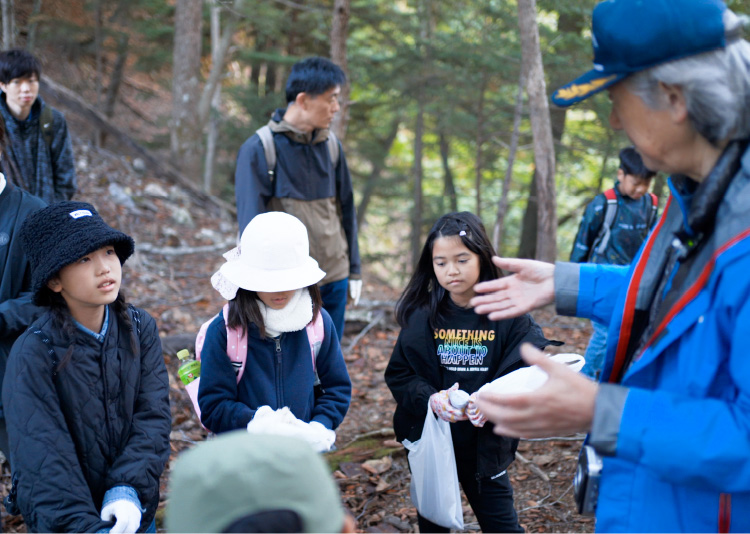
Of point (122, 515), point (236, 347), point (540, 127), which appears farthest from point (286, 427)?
point (540, 127)

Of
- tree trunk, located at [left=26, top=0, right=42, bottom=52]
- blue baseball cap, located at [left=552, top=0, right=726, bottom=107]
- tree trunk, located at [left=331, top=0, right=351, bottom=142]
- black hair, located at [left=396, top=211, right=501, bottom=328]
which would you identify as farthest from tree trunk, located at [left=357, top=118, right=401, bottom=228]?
blue baseball cap, located at [left=552, top=0, right=726, bottom=107]

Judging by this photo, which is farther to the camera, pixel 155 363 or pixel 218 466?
pixel 155 363

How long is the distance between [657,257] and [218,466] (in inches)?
51.2

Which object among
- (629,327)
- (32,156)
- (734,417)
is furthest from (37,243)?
(32,156)

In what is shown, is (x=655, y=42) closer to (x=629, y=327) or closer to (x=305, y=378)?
(x=629, y=327)

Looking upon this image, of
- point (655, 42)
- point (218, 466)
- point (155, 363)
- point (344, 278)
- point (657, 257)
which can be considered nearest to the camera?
point (218, 466)

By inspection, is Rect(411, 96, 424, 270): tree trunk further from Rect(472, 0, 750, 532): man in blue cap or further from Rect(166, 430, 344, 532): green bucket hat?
Rect(166, 430, 344, 532): green bucket hat

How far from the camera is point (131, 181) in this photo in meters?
10.4

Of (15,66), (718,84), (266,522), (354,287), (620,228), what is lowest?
(354,287)

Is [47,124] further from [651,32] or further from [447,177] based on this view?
[447,177]

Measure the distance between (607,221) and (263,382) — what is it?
13.7 feet

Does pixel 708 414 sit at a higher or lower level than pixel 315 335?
higher

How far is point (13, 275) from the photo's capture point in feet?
10.3

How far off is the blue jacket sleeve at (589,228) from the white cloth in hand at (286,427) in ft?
13.4
